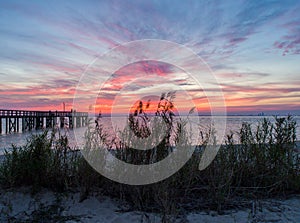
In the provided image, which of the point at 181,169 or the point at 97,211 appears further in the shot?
the point at 181,169

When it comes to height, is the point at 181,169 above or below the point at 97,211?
above

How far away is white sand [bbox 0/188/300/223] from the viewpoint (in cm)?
381

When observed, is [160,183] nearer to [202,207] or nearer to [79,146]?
[202,207]

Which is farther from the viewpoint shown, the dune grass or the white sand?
the dune grass

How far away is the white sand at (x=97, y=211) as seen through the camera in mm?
3812

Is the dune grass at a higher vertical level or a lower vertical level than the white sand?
higher

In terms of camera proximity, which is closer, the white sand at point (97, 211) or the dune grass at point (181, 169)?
the white sand at point (97, 211)

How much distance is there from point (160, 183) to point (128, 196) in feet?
2.38

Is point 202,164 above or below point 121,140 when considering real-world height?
below

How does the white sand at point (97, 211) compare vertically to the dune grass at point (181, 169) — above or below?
below

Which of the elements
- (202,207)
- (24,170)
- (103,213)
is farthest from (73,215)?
(202,207)

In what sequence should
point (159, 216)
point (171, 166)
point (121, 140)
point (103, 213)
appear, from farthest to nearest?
Result: point (121, 140) < point (171, 166) < point (103, 213) < point (159, 216)

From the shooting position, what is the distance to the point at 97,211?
4.12 m

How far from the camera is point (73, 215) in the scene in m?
3.97
